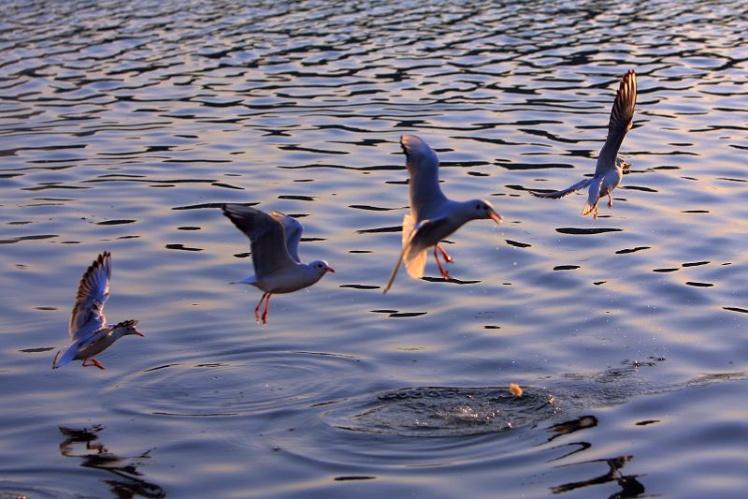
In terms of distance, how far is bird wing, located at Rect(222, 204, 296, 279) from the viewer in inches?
424

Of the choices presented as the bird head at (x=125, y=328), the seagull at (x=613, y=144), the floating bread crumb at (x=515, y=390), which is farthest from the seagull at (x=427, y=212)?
Answer: the bird head at (x=125, y=328)

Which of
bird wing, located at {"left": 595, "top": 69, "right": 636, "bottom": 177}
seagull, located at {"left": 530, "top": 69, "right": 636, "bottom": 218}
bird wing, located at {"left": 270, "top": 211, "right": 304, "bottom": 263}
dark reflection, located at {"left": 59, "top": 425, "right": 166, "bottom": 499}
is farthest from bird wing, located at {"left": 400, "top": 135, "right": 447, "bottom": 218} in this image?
dark reflection, located at {"left": 59, "top": 425, "right": 166, "bottom": 499}

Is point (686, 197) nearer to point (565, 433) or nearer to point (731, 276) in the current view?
point (731, 276)

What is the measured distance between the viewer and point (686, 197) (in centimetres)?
1794

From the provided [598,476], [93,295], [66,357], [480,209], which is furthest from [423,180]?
[66,357]

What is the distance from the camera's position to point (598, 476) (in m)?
10.1

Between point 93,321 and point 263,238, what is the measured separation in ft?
6.02

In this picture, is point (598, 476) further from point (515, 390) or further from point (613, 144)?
point (613, 144)

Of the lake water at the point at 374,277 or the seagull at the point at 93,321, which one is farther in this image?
the seagull at the point at 93,321

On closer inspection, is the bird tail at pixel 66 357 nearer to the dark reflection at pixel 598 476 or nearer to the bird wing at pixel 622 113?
the dark reflection at pixel 598 476

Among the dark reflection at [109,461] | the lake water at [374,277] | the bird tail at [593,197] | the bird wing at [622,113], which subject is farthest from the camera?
the bird wing at [622,113]

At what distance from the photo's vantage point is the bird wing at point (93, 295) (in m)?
11.8

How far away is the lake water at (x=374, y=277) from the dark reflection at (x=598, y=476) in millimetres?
38

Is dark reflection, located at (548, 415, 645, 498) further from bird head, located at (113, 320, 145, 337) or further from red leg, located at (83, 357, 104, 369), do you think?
red leg, located at (83, 357, 104, 369)
